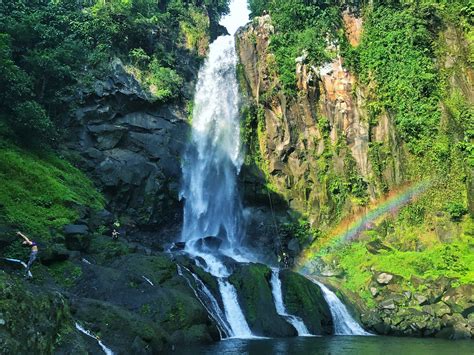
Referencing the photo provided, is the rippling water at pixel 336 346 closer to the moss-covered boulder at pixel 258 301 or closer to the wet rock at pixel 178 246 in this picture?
the moss-covered boulder at pixel 258 301

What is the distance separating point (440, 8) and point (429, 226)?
18632 millimetres

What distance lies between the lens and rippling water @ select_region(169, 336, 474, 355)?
16.1 m

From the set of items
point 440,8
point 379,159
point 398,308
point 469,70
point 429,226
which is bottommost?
point 398,308

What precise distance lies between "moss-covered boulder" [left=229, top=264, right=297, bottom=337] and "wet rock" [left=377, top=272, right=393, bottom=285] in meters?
7.41

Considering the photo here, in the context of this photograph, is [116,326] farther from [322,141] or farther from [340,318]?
[322,141]

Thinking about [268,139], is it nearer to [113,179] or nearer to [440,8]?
[113,179]

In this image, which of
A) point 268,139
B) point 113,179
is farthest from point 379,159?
point 113,179

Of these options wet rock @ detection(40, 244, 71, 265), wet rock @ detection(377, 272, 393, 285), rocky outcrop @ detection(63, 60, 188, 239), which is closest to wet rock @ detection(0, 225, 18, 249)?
wet rock @ detection(40, 244, 71, 265)

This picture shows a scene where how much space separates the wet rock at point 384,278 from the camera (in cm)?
2666

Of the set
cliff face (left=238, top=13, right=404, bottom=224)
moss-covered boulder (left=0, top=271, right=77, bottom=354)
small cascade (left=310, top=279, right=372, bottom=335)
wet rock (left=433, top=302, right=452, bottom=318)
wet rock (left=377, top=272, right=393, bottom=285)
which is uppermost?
cliff face (left=238, top=13, right=404, bottom=224)

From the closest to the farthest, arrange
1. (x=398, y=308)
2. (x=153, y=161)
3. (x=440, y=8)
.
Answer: (x=398, y=308) < (x=153, y=161) < (x=440, y=8)

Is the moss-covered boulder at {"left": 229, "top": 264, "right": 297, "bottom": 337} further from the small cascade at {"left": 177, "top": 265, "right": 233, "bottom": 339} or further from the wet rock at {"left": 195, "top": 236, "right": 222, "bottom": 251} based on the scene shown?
the wet rock at {"left": 195, "top": 236, "right": 222, "bottom": 251}

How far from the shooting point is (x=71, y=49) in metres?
33.3

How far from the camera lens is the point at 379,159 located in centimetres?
3359
